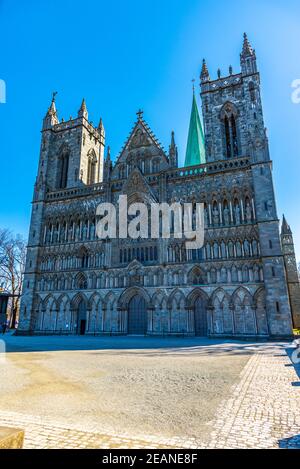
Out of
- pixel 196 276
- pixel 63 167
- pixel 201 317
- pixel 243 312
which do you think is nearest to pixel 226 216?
pixel 196 276

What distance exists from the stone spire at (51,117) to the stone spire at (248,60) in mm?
26596

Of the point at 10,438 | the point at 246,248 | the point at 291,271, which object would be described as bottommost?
the point at 10,438

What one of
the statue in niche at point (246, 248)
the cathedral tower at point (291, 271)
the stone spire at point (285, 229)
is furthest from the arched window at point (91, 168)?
the stone spire at point (285, 229)

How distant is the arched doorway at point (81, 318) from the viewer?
103ft

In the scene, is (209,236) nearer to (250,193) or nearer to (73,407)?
(250,193)

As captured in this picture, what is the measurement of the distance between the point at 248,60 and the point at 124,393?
37555 mm

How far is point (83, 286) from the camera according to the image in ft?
105

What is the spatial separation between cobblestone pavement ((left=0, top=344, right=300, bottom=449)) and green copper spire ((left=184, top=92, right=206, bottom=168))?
37104 mm

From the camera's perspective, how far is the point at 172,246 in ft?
95.2

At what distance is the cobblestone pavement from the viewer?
13.8 feet

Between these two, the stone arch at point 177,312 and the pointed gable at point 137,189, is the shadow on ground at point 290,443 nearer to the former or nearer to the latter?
the stone arch at point 177,312

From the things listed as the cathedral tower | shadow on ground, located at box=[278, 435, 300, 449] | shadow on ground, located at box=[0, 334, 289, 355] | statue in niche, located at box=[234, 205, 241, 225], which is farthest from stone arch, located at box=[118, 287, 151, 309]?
shadow on ground, located at box=[278, 435, 300, 449]

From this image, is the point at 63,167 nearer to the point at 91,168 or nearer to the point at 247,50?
the point at 91,168
